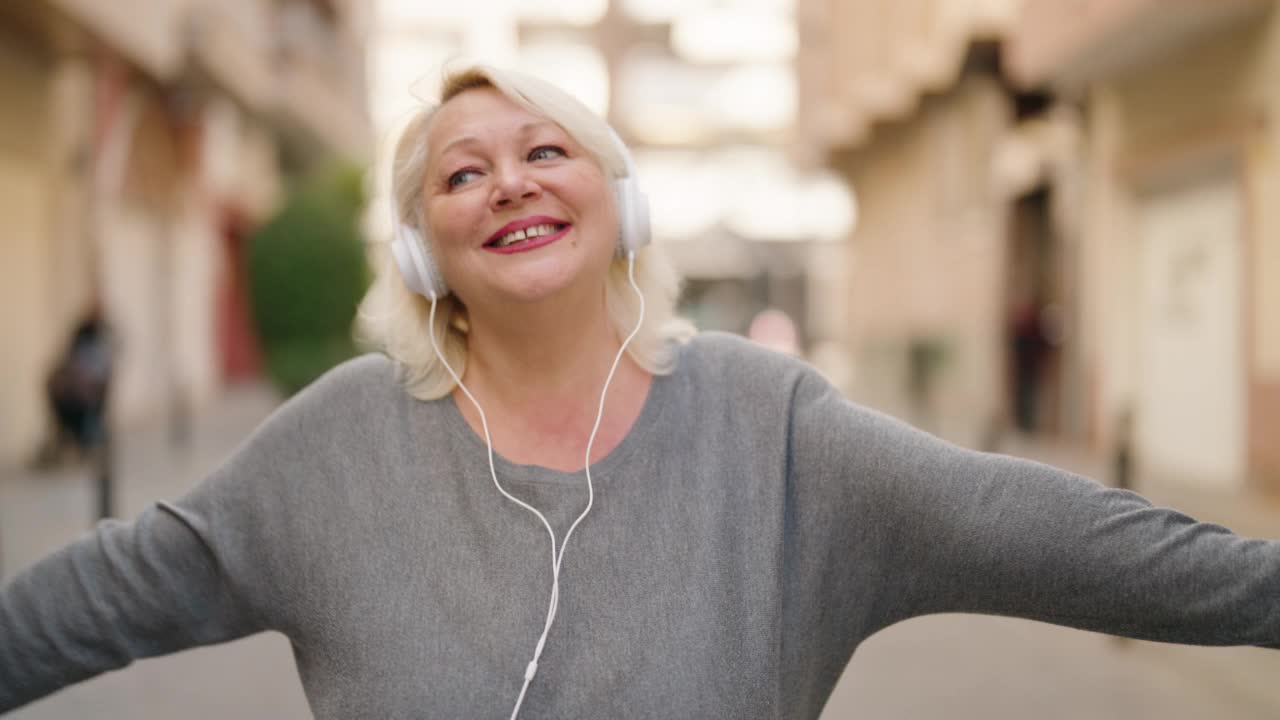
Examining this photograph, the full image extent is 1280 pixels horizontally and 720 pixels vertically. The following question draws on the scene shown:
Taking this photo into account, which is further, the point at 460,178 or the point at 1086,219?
the point at 1086,219

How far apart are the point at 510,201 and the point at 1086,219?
1479 centimetres

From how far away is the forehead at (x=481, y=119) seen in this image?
2.03m

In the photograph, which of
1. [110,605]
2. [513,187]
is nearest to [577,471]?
[513,187]

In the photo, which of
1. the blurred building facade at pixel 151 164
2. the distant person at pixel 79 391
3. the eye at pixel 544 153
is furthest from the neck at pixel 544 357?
the blurred building facade at pixel 151 164

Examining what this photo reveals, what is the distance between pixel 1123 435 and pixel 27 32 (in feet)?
36.9

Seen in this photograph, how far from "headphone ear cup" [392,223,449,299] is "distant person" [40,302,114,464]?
34.8ft

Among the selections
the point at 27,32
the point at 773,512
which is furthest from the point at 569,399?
the point at 27,32

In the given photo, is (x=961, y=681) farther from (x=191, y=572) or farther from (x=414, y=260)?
(x=191, y=572)

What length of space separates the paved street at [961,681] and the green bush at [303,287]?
5929 millimetres

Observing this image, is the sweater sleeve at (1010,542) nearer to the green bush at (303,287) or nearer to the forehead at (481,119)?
the forehead at (481,119)

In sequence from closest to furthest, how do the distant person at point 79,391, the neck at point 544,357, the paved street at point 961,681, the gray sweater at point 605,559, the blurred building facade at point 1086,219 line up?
the gray sweater at point 605,559, the neck at point 544,357, the paved street at point 961,681, the blurred building facade at point 1086,219, the distant person at point 79,391

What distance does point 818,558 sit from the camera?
193 centimetres

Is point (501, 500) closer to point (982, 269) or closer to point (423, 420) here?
point (423, 420)

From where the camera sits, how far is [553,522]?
1.94 m
